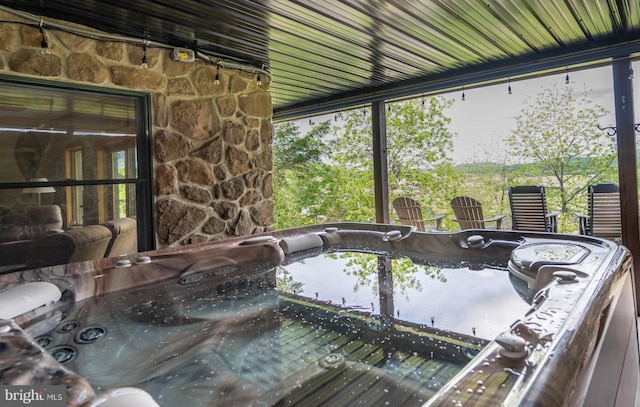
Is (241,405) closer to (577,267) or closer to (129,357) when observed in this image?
(129,357)

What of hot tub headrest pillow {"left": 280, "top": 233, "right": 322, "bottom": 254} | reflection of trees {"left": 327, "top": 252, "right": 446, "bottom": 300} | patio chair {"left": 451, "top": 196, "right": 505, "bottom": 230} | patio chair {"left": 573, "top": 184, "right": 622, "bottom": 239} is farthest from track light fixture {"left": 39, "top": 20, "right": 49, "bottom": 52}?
patio chair {"left": 573, "top": 184, "right": 622, "bottom": 239}

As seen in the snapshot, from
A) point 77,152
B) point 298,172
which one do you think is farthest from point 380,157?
point 77,152

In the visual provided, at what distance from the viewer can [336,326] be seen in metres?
1.42

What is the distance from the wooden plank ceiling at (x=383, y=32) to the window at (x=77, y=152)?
19.4 inches

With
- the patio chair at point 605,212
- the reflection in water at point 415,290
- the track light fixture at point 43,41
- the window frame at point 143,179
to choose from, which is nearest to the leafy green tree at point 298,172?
the patio chair at point 605,212

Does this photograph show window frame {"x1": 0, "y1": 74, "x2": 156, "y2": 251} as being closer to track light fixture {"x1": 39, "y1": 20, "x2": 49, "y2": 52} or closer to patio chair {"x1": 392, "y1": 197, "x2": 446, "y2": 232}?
track light fixture {"x1": 39, "y1": 20, "x2": 49, "y2": 52}

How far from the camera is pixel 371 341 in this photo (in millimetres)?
1267

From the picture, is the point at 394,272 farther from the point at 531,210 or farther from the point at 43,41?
the point at 531,210

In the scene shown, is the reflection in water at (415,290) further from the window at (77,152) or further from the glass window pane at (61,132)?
the glass window pane at (61,132)

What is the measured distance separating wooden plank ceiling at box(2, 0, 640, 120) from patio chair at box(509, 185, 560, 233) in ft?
4.41

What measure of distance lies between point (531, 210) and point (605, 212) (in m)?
0.64

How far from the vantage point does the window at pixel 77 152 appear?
87.2 inches

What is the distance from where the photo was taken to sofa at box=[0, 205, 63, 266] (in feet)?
7.19

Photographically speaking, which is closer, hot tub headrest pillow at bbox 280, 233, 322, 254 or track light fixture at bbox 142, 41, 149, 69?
hot tub headrest pillow at bbox 280, 233, 322, 254
